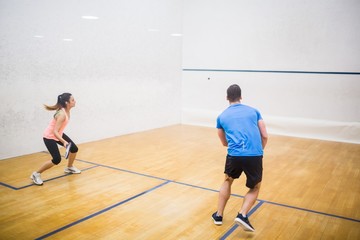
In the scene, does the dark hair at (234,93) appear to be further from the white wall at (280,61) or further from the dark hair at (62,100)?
the white wall at (280,61)

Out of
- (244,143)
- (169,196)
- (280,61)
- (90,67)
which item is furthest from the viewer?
(280,61)

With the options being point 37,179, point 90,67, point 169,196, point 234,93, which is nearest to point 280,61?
point 90,67

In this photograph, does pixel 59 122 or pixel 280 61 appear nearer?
pixel 59 122

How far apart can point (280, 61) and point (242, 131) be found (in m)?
4.77

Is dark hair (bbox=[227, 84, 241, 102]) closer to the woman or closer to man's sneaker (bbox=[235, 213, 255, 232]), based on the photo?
man's sneaker (bbox=[235, 213, 255, 232])

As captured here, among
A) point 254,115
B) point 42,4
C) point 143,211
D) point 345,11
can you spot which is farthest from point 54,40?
point 345,11

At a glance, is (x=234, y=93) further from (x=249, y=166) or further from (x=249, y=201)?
(x=249, y=201)

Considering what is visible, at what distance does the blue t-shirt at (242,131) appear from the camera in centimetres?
228

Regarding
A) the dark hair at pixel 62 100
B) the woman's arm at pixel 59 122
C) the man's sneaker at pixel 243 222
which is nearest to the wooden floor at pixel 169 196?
the man's sneaker at pixel 243 222

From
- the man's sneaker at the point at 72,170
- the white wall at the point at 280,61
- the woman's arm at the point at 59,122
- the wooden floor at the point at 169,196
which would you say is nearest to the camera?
the wooden floor at the point at 169,196

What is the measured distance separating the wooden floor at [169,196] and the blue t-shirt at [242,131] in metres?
0.62

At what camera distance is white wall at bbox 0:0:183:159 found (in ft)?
14.6

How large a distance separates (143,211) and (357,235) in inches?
65.0

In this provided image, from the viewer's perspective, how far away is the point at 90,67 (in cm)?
550
